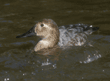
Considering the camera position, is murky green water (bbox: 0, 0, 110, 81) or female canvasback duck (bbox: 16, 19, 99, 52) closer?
murky green water (bbox: 0, 0, 110, 81)

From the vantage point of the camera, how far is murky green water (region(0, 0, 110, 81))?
14.1ft

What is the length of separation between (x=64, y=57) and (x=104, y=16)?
346 cm

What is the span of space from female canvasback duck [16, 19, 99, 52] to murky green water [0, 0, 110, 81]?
0.28m

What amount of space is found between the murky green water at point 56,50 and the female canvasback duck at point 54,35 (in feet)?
0.93

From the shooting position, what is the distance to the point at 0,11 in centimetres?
838

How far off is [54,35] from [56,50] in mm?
443

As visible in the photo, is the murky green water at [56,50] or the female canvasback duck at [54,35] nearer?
the murky green water at [56,50]

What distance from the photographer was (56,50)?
541 centimetres

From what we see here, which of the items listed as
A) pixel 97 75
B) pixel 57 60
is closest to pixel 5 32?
pixel 57 60

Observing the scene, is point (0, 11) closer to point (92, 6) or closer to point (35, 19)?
point (35, 19)

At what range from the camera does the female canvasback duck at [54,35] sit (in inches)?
216

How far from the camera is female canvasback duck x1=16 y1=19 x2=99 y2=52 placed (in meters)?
5.48

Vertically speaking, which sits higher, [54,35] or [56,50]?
[54,35]

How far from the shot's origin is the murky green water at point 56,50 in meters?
4.30
